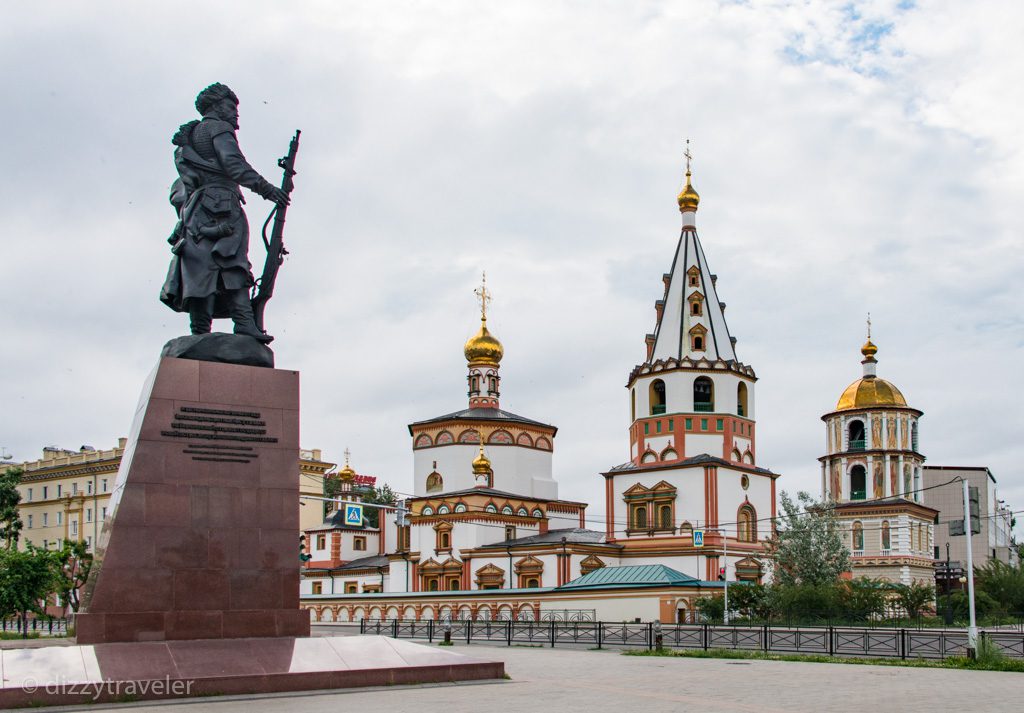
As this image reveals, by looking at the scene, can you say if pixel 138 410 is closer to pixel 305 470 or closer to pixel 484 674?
pixel 484 674

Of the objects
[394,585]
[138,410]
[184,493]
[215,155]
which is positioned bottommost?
[394,585]

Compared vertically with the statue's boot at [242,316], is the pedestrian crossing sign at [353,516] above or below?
below

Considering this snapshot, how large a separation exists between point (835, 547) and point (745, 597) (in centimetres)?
414

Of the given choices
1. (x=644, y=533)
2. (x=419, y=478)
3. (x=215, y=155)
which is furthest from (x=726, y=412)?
(x=215, y=155)

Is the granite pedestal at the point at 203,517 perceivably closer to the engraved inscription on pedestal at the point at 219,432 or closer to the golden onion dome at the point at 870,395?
the engraved inscription on pedestal at the point at 219,432

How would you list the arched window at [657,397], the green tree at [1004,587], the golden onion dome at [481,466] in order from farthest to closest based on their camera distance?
the golden onion dome at [481,466] → the arched window at [657,397] → the green tree at [1004,587]

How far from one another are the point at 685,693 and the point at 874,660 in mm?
8337

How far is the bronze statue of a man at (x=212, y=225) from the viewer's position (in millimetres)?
15633

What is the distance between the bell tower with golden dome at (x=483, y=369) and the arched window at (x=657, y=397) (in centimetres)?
1104

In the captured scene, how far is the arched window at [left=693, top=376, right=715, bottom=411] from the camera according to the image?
4741cm

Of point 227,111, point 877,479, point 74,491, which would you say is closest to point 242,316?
point 227,111

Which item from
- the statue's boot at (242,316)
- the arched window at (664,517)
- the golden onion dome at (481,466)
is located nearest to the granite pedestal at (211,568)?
the statue's boot at (242,316)

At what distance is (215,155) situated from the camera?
52.0ft

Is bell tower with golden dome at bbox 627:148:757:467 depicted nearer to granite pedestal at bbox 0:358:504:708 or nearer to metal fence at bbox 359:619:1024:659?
metal fence at bbox 359:619:1024:659
